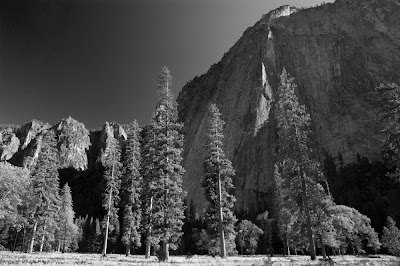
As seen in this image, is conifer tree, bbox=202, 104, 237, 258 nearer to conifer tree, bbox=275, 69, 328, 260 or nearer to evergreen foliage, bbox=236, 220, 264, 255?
conifer tree, bbox=275, 69, 328, 260

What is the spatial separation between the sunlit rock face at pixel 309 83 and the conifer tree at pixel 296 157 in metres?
96.8

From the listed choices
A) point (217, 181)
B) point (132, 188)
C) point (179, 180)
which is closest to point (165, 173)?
point (179, 180)

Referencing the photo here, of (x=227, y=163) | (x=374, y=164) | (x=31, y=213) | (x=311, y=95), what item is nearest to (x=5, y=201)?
(x=31, y=213)

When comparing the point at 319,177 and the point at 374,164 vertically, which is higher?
the point at 374,164

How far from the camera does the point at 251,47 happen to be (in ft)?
578

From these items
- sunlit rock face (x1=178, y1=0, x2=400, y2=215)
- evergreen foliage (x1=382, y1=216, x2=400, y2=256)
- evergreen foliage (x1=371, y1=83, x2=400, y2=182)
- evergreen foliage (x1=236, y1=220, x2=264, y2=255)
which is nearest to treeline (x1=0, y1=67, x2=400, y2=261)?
evergreen foliage (x1=371, y1=83, x2=400, y2=182)

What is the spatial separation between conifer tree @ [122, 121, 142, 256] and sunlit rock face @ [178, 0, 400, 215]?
82178mm

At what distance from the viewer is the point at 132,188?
145 feet

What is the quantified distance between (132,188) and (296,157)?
79.9 feet

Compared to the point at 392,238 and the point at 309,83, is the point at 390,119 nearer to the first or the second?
the point at 392,238

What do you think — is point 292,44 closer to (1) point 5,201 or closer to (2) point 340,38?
(2) point 340,38

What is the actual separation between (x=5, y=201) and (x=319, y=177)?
27507mm

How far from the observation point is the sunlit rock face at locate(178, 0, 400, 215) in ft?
444

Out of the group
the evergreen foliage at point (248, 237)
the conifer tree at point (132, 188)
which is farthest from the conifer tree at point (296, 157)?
the evergreen foliage at point (248, 237)
